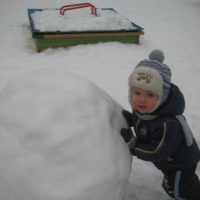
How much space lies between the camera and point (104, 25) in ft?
18.2

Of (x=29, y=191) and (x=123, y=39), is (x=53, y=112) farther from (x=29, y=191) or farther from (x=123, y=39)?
(x=123, y=39)

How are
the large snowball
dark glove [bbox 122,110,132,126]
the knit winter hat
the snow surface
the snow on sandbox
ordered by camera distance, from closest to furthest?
the large snowball
the knit winter hat
dark glove [bbox 122,110,132,126]
the snow surface
the snow on sandbox

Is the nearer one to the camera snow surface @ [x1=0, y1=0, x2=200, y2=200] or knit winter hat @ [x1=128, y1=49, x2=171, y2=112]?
knit winter hat @ [x1=128, y1=49, x2=171, y2=112]

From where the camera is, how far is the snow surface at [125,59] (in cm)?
248

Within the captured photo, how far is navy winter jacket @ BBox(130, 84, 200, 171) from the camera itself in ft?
5.24

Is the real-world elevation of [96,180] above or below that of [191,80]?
above

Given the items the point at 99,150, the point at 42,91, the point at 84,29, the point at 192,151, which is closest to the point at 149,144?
the point at 192,151

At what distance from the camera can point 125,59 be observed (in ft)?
15.8

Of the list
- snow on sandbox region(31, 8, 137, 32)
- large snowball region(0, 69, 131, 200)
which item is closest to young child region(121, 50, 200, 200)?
large snowball region(0, 69, 131, 200)

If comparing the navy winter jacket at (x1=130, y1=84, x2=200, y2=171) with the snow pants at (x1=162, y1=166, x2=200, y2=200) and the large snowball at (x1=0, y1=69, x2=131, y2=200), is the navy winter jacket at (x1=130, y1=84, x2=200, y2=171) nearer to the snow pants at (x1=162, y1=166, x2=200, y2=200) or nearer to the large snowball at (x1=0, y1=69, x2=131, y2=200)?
the snow pants at (x1=162, y1=166, x2=200, y2=200)

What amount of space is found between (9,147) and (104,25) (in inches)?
184

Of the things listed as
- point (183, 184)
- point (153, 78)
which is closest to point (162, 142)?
point (153, 78)

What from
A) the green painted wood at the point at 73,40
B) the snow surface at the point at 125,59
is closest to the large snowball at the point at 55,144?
the snow surface at the point at 125,59

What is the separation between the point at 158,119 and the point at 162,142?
0.51ft
